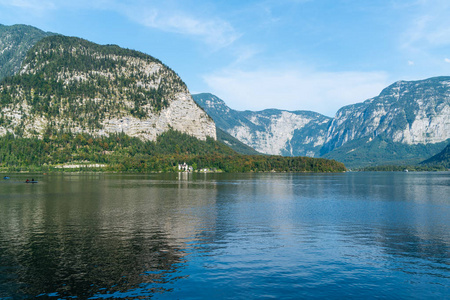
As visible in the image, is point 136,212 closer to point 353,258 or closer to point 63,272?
point 63,272

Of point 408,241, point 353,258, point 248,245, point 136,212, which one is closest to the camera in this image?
point 353,258

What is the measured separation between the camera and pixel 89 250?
41.9 metres

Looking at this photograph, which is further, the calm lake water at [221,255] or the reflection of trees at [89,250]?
the reflection of trees at [89,250]

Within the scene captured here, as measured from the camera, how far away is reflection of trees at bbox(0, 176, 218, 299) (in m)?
30.8

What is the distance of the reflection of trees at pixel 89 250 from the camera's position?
1211 inches

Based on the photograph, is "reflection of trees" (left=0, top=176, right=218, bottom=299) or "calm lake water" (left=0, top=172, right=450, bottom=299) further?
"reflection of trees" (left=0, top=176, right=218, bottom=299)

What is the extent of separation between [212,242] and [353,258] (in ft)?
59.0

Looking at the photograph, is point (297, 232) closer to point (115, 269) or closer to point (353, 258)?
point (353, 258)

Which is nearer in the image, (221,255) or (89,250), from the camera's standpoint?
(221,255)

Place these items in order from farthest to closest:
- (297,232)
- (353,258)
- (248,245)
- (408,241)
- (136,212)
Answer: (136,212) < (297,232) < (408,241) < (248,245) < (353,258)

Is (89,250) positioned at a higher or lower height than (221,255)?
higher

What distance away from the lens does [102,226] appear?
58.1 meters

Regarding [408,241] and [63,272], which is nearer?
Answer: [63,272]

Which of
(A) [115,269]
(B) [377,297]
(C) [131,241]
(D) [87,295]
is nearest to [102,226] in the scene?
(C) [131,241]
